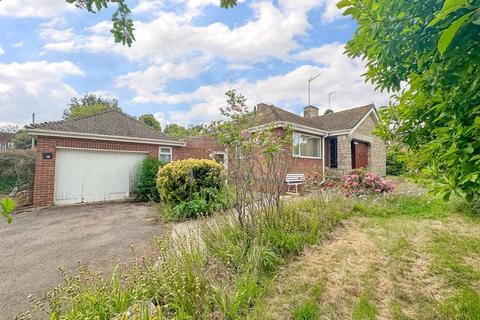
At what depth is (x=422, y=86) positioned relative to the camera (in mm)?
1669

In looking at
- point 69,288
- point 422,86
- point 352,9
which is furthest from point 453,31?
point 69,288

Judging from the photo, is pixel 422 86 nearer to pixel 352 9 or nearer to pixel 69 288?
pixel 352 9

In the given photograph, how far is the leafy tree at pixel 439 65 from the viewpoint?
3.99 ft

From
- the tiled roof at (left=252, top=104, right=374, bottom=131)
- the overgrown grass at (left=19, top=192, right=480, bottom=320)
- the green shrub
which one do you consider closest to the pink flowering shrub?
the overgrown grass at (left=19, top=192, right=480, bottom=320)

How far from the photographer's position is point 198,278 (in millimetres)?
2742

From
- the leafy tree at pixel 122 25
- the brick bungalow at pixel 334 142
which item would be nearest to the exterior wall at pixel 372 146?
the brick bungalow at pixel 334 142

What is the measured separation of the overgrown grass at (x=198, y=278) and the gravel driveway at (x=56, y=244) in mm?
702

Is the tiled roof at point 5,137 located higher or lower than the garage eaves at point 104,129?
higher

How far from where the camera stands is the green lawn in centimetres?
241

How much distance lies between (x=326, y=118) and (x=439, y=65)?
17.4 meters

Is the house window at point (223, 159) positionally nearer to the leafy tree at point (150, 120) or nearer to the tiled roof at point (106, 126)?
the tiled roof at point (106, 126)

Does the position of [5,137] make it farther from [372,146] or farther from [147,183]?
[372,146]

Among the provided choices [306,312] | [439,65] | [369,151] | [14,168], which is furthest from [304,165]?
[14,168]

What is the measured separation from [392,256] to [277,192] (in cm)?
206
